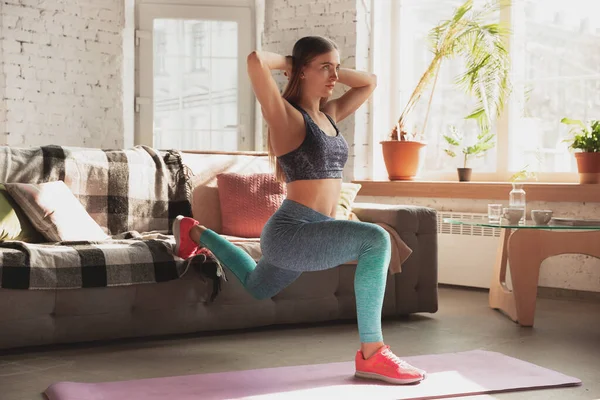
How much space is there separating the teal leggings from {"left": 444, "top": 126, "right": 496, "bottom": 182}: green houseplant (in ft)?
8.68

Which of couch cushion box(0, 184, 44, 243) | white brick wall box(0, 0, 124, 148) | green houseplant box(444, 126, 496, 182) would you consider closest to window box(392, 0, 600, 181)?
green houseplant box(444, 126, 496, 182)

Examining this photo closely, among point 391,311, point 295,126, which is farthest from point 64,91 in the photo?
point 295,126

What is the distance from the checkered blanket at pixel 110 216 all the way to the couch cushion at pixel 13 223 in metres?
0.19

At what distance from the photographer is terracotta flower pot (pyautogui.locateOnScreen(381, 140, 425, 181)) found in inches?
213

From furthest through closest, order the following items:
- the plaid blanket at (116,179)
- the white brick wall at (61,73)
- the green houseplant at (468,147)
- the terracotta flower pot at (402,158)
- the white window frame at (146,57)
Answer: the white window frame at (146,57) < the white brick wall at (61,73) < the terracotta flower pot at (402,158) < the green houseplant at (468,147) < the plaid blanket at (116,179)

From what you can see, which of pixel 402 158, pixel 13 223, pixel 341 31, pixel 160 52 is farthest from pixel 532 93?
pixel 13 223

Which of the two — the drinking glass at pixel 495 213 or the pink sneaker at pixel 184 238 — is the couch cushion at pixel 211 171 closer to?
the pink sneaker at pixel 184 238

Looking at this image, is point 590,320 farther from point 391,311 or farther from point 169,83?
point 169,83

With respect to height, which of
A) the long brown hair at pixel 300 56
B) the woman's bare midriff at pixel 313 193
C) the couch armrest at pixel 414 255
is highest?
the long brown hair at pixel 300 56

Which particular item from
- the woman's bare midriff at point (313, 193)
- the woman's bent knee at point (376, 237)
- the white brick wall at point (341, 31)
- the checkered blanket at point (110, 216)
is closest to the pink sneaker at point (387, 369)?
the woman's bent knee at point (376, 237)

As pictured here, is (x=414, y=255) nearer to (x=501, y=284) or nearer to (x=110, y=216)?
(x=501, y=284)

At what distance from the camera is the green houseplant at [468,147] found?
5.29 meters

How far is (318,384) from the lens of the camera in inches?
106

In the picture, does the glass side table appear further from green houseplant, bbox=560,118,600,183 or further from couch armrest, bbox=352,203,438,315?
green houseplant, bbox=560,118,600,183
